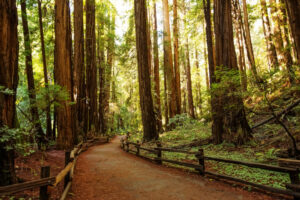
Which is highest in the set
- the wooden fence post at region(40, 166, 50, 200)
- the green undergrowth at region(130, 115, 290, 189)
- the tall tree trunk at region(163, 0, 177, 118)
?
the tall tree trunk at region(163, 0, 177, 118)

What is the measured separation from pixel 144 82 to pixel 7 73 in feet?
29.1

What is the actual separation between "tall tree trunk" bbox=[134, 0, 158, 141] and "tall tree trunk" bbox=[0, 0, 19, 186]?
8521 mm

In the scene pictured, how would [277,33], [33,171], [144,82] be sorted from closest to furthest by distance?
[33,171] → [277,33] → [144,82]

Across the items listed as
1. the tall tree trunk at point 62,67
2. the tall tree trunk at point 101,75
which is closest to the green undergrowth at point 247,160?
the tall tree trunk at point 62,67

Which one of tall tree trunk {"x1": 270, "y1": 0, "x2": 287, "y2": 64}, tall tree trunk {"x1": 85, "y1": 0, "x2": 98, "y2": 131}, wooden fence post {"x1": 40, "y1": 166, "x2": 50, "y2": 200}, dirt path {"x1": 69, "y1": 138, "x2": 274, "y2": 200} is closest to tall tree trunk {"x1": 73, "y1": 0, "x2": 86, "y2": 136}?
tall tree trunk {"x1": 85, "y1": 0, "x2": 98, "y2": 131}

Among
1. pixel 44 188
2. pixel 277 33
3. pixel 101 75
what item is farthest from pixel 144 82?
pixel 101 75

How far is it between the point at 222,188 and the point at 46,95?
5944 millimetres

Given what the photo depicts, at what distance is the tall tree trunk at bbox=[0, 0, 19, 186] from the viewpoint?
4.23 metres

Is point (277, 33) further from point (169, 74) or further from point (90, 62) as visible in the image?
point (90, 62)

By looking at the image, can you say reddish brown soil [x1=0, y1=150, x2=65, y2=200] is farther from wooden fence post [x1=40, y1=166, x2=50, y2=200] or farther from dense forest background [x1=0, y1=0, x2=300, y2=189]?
wooden fence post [x1=40, y1=166, x2=50, y2=200]

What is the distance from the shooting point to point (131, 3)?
20.2 m

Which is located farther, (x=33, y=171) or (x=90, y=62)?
(x=90, y=62)

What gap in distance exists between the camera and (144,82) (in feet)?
42.5

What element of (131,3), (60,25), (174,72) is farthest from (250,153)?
(131,3)
